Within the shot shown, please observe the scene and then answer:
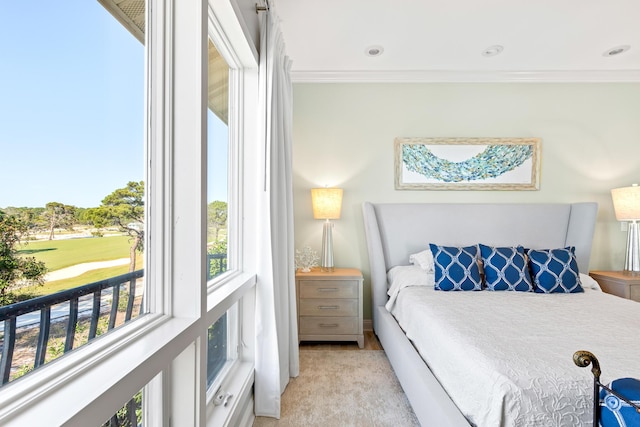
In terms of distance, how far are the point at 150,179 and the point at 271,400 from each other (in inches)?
57.6

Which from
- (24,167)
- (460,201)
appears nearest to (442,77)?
(460,201)

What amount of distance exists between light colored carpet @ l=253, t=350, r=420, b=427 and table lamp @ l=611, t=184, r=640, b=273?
8.38 ft

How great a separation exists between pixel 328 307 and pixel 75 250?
2243 millimetres

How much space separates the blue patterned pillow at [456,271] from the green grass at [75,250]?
2206 mm

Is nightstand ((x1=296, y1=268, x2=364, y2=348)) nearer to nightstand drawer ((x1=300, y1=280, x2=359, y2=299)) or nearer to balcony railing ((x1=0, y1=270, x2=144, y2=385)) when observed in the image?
nightstand drawer ((x1=300, y1=280, x2=359, y2=299))

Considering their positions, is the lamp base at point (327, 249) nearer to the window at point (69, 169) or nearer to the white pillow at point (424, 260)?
the white pillow at point (424, 260)

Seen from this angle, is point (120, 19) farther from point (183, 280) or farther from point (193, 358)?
point (193, 358)

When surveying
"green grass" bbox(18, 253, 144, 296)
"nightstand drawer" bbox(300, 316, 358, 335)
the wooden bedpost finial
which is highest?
"green grass" bbox(18, 253, 144, 296)

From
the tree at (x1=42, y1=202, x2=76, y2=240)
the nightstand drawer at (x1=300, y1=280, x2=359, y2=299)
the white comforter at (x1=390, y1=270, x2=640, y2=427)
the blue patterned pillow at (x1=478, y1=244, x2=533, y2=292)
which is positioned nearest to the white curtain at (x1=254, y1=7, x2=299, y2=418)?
the nightstand drawer at (x1=300, y1=280, x2=359, y2=299)

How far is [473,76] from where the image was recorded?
313cm

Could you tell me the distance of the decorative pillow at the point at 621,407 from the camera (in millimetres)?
760

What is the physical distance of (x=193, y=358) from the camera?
1.07 meters

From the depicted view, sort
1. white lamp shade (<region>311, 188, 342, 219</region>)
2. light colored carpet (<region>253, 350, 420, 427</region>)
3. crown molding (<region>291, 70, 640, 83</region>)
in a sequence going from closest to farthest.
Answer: light colored carpet (<region>253, 350, 420, 427</region>)
white lamp shade (<region>311, 188, 342, 219</region>)
crown molding (<region>291, 70, 640, 83</region>)

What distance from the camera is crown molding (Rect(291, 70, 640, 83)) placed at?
311 centimetres
